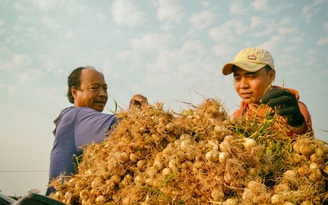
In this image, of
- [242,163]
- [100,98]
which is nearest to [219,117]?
[242,163]

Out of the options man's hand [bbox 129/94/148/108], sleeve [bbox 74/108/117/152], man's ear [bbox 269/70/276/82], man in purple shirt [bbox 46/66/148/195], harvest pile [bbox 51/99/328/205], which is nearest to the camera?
harvest pile [bbox 51/99/328/205]

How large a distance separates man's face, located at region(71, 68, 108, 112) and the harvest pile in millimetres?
1617

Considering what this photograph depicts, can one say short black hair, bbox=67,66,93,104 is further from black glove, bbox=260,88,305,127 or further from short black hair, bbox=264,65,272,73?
black glove, bbox=260,88,305,127

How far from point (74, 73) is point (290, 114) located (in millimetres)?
2813

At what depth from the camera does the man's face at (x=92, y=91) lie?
3598 millimetres

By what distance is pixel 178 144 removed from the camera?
1668 mm

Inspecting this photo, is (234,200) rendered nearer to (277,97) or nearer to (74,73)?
(277,97)

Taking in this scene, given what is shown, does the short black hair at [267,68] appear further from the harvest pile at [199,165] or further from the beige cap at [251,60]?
the harvest pile at [199,165]

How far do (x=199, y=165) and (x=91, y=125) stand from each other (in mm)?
1436

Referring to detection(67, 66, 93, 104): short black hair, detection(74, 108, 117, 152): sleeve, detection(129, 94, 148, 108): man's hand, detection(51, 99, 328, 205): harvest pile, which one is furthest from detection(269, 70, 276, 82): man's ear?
detection(67, 66, 93, 104): short black hair

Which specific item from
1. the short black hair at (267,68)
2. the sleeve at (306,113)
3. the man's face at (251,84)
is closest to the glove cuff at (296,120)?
the sleeve at (306,113)

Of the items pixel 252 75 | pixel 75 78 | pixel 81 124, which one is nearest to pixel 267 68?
pixel 252 75

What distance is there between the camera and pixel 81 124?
284 centimetres

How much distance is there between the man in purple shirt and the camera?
2.59 m
